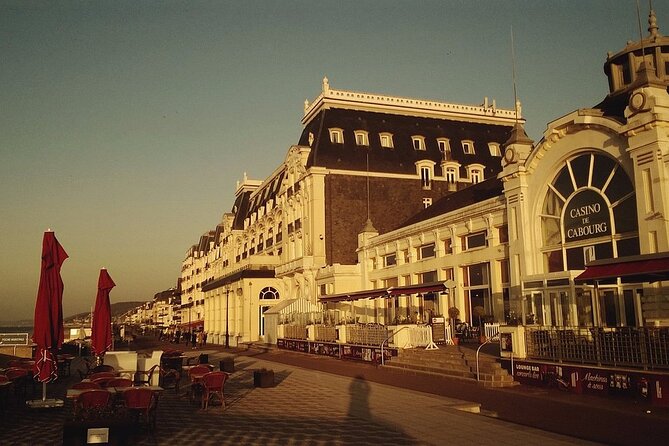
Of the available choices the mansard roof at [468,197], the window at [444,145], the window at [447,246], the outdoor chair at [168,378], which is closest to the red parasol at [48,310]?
the outdoor chair at [168,378]

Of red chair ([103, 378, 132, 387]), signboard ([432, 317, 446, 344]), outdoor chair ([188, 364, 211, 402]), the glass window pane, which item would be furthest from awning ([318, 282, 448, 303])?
red chair ([103, 378, 132, 387])

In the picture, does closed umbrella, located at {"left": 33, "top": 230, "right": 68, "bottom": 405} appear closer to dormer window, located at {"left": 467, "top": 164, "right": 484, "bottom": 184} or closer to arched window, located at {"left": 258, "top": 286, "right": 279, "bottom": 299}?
arched window, located at {"left": 258, "top": 286, "right": 279, "bottom": 299}

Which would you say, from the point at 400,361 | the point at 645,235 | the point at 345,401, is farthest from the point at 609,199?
the point at 345,401

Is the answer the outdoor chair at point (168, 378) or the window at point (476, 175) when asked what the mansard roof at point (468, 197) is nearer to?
the window at point (476, 175)

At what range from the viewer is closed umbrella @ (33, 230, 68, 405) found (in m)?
14.7

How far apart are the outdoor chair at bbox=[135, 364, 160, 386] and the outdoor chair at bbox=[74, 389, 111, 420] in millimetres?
6162

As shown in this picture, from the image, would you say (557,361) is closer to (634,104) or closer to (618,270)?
(618,270)

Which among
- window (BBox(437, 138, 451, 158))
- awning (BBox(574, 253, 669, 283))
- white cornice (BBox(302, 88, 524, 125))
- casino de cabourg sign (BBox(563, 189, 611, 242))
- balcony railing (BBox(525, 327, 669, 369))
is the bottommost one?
balcony railing (BBox(525, 327, 669, 369))

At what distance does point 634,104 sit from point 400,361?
43.0 ft

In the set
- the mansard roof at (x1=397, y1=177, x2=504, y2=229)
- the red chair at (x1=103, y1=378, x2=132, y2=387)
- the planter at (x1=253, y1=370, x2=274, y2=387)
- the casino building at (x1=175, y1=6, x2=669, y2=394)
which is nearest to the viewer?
the red chair at (x1=103, y1=378, x2=132, y2=387)

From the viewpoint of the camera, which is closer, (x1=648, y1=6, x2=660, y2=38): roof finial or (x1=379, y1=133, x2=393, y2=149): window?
(x1=648, y1=6, x2=660, y2=38): roof finial

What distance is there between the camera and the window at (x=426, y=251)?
115 feet

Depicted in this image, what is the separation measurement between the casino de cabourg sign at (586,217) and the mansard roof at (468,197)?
12.1m

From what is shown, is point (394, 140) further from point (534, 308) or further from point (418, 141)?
point (534, 308)
